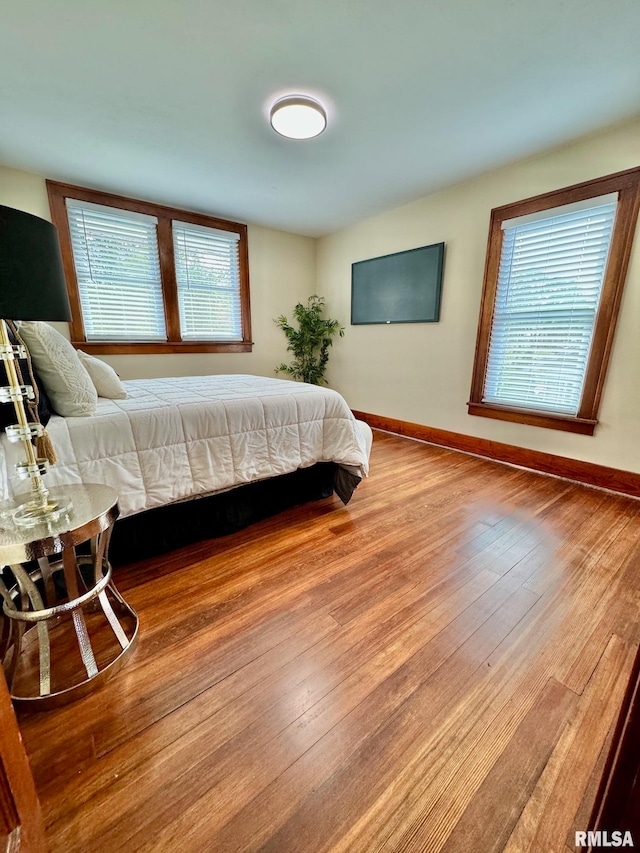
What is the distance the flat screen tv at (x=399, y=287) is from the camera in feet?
11.1

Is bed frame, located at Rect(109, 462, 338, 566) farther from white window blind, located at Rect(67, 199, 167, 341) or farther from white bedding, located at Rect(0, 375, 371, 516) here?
white window blind, located at Rect(67, 199, 167, 341)

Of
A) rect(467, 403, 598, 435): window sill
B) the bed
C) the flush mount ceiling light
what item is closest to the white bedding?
the bed

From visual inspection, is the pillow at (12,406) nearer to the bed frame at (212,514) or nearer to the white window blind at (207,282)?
the bed frame at (212,514)

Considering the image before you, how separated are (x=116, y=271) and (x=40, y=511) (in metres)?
3.03

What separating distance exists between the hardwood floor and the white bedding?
1.33ft

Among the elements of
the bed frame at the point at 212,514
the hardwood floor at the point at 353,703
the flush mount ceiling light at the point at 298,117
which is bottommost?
the hardwood floor at the point at 353,703

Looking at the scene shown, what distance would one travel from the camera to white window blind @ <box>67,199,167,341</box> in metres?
3.13

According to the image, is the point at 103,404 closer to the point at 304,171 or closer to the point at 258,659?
the point at 258,659

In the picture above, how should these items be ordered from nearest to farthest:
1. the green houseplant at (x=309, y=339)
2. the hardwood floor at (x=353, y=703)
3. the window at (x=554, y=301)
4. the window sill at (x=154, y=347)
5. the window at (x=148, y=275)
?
1. the hardwood floor at (x=353, y=703)
2. the window at (x=554, y=301)
3. the window at (x=148, y=275)
4. the window sill at (x=154, y=347)
5. the green houseplant at (x=309, y=339)

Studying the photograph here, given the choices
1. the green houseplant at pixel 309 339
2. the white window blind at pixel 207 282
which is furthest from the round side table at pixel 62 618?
the green houseplant at pixel 309 339

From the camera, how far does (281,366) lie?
4625mm

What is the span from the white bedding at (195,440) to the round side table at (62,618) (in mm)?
243

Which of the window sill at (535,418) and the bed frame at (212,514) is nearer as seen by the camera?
the bed frame at (212,514)

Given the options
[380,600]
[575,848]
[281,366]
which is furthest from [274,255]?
[575,848]
